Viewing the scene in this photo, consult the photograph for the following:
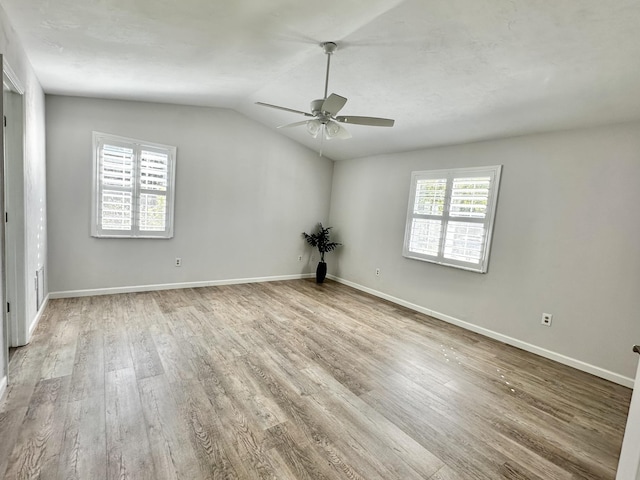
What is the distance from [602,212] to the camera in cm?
295

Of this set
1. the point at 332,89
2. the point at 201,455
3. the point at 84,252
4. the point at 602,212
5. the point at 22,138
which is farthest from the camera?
the point at 84,252

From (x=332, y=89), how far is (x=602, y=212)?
3046 mm

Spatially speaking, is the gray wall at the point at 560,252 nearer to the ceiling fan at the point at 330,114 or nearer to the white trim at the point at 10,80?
the ceiling fan at the point at 330,114

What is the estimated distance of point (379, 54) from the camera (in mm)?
2693

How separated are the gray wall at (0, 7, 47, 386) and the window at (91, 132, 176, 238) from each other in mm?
570

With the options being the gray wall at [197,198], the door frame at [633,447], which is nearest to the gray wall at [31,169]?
the gray wall at [197,198]

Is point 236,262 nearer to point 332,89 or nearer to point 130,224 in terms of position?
point 130,224

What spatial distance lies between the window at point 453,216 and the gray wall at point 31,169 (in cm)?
446

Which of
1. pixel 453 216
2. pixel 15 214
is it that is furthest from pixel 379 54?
pixel 15 214

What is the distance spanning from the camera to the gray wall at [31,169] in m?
2.35

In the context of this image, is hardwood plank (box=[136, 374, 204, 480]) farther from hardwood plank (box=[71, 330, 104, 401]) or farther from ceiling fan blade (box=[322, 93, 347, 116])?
ceiling fan blade (box=[322, 93, 347, 116])

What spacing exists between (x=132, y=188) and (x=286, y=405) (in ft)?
12.1

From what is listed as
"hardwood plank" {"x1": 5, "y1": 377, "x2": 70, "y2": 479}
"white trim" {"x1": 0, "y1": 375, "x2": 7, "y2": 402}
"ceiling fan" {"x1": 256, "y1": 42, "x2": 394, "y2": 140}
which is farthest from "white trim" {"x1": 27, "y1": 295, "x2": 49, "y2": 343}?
"ceiling fan" {"x1": 256, "y1": 42, "x2": 394, "y2": 140}

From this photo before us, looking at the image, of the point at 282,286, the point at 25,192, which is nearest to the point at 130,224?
the point at 25,192
